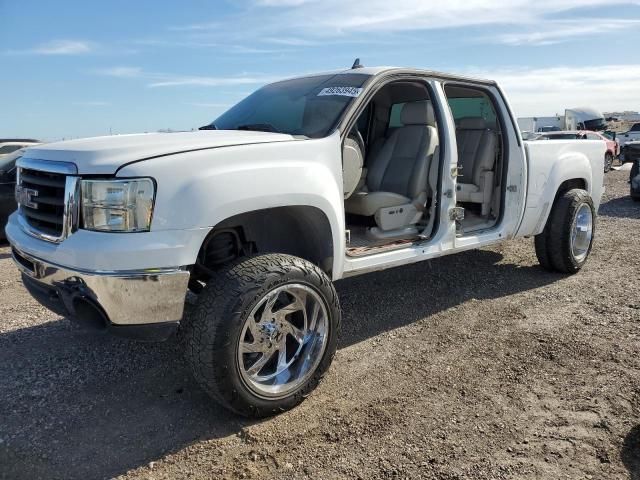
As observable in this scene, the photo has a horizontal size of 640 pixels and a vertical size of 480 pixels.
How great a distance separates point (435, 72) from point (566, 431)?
288 centimetres

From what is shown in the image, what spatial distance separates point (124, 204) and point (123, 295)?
17.7 inches

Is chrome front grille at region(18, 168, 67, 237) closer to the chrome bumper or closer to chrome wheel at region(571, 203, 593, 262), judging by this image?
Answer: the chrome bumper

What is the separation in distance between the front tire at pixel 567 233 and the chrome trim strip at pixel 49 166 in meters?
4.61

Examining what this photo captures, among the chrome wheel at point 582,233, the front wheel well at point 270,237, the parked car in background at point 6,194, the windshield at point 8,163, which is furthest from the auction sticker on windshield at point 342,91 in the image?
the windshield at point 8,163

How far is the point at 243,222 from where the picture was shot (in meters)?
3.38

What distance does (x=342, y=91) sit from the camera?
4.02 m

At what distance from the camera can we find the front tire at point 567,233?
5.66 meters

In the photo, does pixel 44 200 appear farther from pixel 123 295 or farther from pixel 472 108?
pixel 472 108

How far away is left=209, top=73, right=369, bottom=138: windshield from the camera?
151 inches

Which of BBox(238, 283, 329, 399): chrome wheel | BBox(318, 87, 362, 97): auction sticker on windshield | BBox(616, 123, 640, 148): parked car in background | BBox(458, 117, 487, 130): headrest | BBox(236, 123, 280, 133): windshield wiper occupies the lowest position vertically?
BBox(238, 283, 329, 399): chrome wheel

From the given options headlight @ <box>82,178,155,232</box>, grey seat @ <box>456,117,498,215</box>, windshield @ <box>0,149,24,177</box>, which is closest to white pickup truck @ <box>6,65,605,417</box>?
headlight @ <box>82,178,155,232</box>

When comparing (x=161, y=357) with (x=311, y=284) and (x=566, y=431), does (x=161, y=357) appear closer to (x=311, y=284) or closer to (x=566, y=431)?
(x=311, y=284)

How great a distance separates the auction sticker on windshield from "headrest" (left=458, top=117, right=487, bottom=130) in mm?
2063

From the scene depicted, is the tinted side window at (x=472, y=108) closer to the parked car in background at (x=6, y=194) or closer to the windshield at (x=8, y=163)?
the parked car in background at (x=6, y=194)
